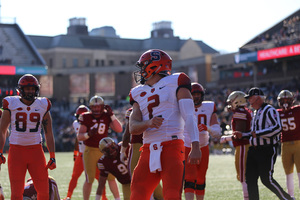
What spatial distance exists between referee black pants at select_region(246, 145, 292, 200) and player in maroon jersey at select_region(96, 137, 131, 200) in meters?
1.86

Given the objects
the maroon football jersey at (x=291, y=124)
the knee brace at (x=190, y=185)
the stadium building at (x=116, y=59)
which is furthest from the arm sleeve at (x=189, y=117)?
the stadium building at (x=116, y=59)

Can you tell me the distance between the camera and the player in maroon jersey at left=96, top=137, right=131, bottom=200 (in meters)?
8.55

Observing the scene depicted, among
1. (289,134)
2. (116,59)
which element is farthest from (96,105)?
(116,59)

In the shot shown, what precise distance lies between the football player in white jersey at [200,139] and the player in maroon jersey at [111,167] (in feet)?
3.55

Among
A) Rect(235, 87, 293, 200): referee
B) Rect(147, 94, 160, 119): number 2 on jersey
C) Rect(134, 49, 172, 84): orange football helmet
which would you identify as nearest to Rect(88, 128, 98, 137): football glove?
Rect(235, 87, 293, 200): referee

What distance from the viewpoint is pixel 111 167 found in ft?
28.2

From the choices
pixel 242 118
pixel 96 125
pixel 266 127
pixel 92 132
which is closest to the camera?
pixel 266 127

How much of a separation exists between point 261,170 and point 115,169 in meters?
2.21

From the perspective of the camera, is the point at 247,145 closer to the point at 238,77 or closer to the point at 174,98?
the point at 174,98

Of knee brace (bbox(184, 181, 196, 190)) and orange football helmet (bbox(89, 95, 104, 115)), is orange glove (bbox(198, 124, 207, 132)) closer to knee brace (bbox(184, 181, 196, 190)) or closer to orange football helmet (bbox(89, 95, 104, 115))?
knee brace (bbox(184, 181, 196, 190))

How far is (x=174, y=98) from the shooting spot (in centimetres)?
541

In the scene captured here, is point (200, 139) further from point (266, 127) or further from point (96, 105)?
point (96, 105)

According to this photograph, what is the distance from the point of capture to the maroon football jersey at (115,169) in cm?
855

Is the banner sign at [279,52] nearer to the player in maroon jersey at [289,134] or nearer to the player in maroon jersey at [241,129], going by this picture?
the player in maroon jersey at [289,134]
